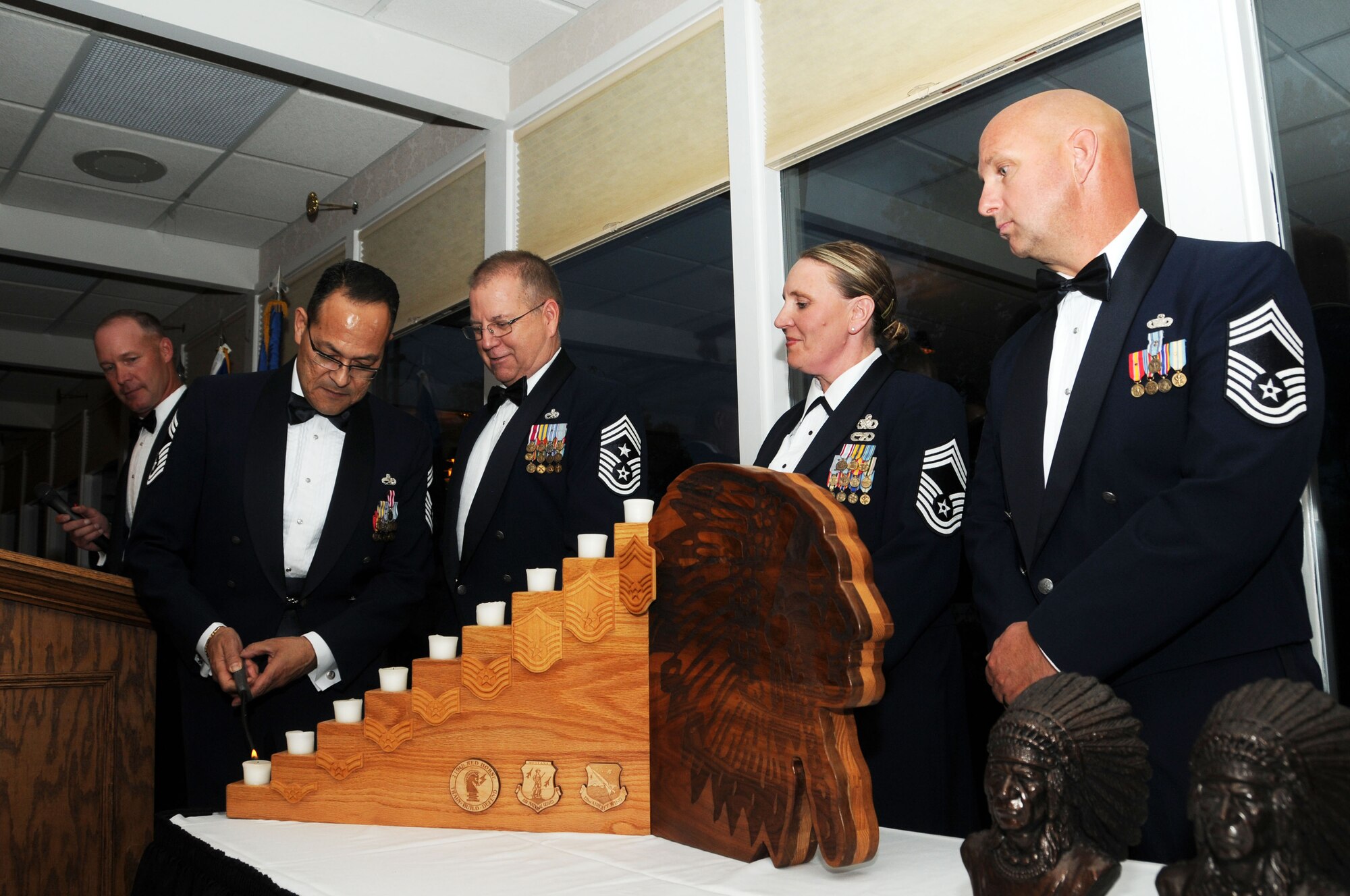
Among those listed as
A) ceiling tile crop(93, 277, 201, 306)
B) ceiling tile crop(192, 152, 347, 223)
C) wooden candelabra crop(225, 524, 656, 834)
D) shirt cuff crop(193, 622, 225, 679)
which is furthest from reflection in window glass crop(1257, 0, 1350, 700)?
ceiling tile crop(93, 277, 201, 306)

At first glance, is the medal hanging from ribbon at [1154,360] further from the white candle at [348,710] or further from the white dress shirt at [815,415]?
Answer: the white candle at [348,710]

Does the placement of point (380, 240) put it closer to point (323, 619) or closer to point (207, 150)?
point (207, 150)

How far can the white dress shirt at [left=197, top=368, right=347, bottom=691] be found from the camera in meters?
2.19

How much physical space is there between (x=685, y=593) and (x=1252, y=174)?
54.1 inches

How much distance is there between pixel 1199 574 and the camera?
51.4 inches

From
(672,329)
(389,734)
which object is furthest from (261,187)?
(389,734)

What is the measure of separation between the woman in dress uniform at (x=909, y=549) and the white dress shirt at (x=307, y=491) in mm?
997

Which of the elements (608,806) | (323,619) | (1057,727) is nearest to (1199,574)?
(1057,727)

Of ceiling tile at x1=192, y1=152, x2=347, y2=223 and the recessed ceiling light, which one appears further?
ceiling tile at x1=192, y1=152, x2=347, y2=223

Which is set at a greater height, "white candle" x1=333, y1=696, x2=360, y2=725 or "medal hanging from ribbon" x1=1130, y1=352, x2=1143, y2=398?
"medal hanging from ribbon" x1=1130, y1=352, x2=1143, y2=398

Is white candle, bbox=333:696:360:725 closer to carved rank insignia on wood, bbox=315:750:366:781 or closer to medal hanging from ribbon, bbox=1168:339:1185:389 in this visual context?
carved rank insignia on wood, bbox=315:750:366:781

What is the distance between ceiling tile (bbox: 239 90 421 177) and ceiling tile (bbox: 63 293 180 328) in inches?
99.4

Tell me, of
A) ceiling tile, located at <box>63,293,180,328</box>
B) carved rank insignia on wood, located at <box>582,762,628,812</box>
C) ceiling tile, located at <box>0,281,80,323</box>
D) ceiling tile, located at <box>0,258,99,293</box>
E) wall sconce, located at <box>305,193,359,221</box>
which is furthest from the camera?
ceiling tile, located at <box>63,293,180,328</box>

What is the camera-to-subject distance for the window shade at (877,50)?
2246 millimetres
